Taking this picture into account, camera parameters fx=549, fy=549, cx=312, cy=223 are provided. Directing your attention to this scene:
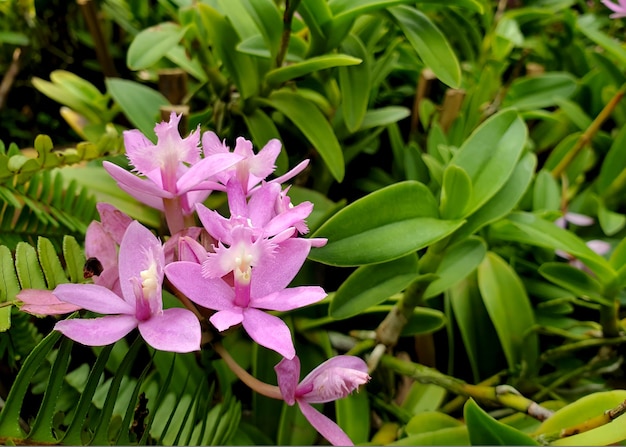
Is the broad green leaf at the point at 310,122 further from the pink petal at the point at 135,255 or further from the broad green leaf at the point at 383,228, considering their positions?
the pink petal at the point at 135,255

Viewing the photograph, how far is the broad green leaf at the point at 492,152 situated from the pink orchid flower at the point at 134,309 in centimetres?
29

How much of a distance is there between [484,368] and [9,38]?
2.59 feet

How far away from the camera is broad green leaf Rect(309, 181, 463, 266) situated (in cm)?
40

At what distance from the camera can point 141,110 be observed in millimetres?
645

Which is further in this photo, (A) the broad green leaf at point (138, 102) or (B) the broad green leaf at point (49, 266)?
(A) the broad green leaf at point (138, 102)

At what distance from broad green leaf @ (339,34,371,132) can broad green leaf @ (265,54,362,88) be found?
0.13 ft

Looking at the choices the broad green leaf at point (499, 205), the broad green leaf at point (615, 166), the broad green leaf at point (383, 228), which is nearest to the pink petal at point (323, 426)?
the broad green leaf at point (383, 228)

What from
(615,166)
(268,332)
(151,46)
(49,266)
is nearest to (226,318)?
(268,332)

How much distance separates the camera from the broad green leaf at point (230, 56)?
1.76 ft

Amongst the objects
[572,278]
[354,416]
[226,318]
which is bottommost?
[354,416]

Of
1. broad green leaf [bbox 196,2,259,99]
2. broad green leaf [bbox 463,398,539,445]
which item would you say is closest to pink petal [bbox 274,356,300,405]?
broad green leaf [bbox 463,398,539,445]

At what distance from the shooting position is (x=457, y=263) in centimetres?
53

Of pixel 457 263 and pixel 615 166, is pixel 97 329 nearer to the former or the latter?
pixel 457 263

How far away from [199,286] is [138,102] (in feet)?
1.40
